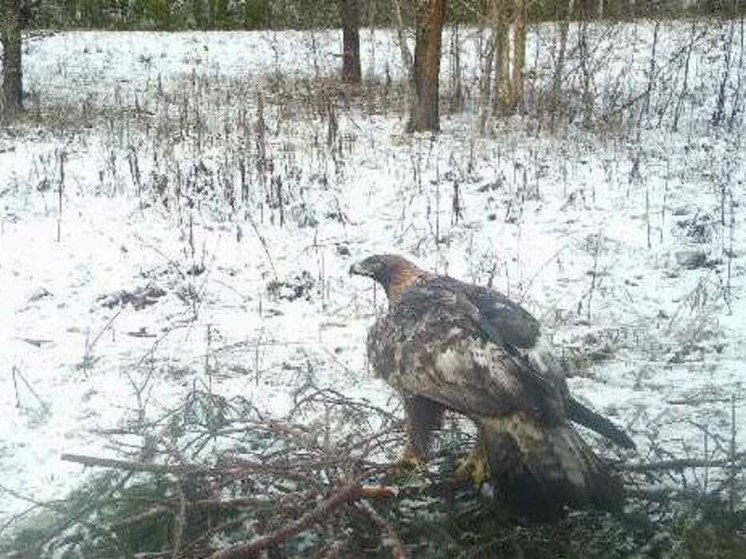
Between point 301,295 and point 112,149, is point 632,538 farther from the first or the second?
point 112,149

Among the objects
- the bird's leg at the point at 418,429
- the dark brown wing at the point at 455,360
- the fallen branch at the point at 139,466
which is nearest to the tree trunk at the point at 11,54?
the fallen branch at the point at 139,466

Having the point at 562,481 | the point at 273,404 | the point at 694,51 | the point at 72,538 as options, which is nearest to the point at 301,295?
the point at 273,404

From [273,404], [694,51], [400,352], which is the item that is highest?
[694,51]

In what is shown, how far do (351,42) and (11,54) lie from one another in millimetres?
5783

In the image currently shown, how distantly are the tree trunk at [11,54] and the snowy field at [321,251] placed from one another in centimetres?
62

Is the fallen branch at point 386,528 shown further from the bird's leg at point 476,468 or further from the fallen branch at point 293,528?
the bird's leg at point 476,468

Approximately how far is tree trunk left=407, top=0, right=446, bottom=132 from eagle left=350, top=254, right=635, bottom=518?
22.7 ft

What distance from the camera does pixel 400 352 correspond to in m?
3.88

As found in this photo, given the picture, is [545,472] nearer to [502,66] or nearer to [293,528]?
[293,528]

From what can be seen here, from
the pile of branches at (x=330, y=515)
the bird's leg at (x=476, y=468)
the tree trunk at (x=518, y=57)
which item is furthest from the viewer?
the tree trunk at (x=518, y=57)

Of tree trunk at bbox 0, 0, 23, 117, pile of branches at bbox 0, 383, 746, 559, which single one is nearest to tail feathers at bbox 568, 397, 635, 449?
pile of branches at bbox 0, 383, 746, 559

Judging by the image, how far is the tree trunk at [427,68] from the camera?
430 inches

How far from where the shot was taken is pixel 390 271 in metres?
4.64

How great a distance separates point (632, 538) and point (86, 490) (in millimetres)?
2284
